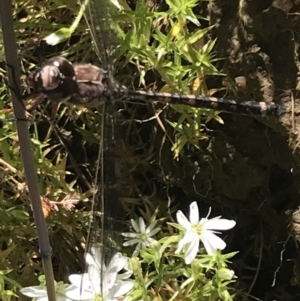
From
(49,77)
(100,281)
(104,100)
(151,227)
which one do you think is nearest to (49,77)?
(49,77)

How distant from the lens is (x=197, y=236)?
1.05 metres

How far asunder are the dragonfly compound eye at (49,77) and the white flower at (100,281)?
28 centimetres

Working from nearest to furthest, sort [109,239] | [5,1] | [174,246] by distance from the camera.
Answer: [5,1] < [109,239] < [174,246]

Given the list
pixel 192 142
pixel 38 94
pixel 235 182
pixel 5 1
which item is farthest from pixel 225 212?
pixel 5 1

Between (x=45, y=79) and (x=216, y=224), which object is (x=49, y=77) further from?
(x=216, y=224)

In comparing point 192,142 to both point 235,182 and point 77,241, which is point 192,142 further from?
point 77,241

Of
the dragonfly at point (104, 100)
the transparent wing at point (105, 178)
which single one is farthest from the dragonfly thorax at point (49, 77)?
the transparent wing at point (105, 178)

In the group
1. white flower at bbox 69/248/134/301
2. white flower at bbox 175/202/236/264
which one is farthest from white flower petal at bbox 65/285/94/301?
white flower at bbox 175/202/236/264

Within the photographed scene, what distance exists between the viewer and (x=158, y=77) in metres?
1.27

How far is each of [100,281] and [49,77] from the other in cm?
33

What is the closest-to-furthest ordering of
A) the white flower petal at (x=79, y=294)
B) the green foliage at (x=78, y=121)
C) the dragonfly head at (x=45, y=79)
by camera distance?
the dragonfly head at (x=45, y=79) < the white flower petal at (x=79, y=294) < the green foliage at (x=78, y=121)

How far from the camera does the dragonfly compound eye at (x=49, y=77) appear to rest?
836mm

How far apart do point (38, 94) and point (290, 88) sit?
522 mm

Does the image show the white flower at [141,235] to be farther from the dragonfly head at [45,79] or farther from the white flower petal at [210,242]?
the dragonfly head at [45,79]
